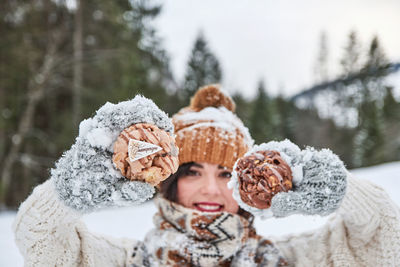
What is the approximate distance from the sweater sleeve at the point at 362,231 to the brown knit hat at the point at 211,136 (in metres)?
0.47

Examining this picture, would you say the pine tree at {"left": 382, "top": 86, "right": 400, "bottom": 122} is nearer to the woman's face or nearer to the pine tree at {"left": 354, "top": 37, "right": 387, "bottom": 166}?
the pine tree at {"left": 354, "top": 37, "right": 387, "bottom": 166}

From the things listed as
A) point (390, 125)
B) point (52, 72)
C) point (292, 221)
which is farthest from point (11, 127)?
point (390, 125)

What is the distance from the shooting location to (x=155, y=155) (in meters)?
0.74

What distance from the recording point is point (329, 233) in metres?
1.30

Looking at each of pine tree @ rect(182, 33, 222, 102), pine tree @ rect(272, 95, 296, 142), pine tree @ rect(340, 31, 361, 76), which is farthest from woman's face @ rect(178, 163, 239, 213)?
pine tree @ rect(340, 31, 361, 76)

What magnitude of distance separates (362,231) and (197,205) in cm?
64

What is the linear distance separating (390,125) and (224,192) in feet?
54.7

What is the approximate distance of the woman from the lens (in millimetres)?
765

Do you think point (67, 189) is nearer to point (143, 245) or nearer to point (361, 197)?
point (143, 245)

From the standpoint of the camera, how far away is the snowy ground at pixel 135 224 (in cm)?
222

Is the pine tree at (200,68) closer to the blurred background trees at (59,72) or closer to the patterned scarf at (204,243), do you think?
the blurred background trees at (59,72)

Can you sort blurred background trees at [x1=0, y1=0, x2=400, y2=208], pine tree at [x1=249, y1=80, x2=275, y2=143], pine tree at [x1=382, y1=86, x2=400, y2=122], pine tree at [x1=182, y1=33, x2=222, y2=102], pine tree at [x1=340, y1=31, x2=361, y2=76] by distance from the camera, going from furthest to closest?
pine tree at [x1=340, y1=31, x2=361, y2=76] < pine tree at [x1=382, y1=86, x2=400, y2=122] < pine tree at [x1=249, y1=80, x2=275, y2=143] < pine tree at [x1=182, y1=33, x2=222, y2=102] < blurred background trees at [x1=0, y1=0, x2=400, y2=208]

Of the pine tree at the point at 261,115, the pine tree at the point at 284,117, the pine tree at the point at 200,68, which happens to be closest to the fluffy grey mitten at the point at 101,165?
the pine tree at the point at 200,68

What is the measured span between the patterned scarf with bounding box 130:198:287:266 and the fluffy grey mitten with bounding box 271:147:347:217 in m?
0.51
